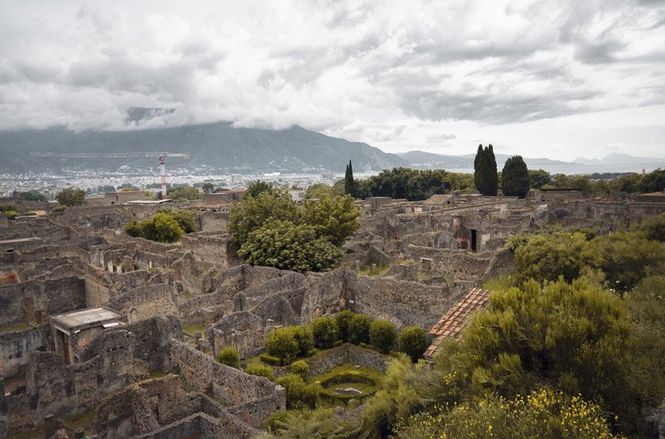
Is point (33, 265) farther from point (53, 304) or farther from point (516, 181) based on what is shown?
point (516, 181)

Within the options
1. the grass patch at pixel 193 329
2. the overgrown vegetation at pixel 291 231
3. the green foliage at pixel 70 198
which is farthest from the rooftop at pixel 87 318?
the green foliage at pixel 70 198

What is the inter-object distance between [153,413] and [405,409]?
6672mm

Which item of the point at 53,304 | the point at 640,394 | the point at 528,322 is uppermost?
the point at 528,322

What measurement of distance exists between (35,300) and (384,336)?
662 inches

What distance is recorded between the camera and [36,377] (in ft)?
45.9

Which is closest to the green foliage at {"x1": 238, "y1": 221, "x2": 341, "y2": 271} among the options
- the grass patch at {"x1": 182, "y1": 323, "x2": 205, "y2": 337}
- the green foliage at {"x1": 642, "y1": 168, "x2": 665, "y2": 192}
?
the grass patch at {"x1": 182, "y1": 323, "x2": 205, "y2": 337}

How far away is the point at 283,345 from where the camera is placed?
1819cm

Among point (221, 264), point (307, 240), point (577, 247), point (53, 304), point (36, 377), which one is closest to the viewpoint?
point (36, 377)

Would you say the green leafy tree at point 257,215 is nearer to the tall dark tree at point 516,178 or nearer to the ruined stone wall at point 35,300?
the ruined stone wall at point 35,300

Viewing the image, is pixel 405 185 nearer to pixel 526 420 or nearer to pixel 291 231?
pixel 291 231

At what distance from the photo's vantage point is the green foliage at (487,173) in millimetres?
Result: 64250

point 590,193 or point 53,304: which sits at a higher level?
point 590,193

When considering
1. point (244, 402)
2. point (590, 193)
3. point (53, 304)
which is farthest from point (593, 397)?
point (590, 193)

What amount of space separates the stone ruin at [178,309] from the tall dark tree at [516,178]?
2138 centimetres
